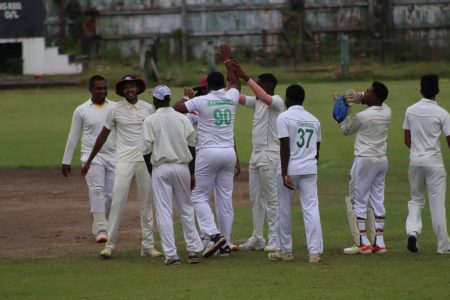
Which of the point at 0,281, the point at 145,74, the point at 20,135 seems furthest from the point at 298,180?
the point at 145,74

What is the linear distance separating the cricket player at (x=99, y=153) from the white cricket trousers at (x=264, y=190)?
2172mm

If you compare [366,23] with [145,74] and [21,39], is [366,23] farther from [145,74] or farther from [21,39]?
[21,39]

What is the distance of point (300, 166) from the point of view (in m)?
12.2

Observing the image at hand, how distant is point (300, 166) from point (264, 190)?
1.45m

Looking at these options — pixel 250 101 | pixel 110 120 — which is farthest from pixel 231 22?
pixel 110 120

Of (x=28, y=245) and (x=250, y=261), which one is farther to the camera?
(x=28, y=245)

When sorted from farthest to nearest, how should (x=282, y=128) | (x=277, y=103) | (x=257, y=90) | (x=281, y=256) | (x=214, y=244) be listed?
(x=277, y=103) < (x=257, y=90) < (x=214, y=244) < (x=281, y=256) < (x=282, y=128)

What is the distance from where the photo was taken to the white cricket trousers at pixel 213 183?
12797mm

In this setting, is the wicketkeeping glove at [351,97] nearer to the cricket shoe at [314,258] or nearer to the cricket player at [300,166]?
the cricket player at [300,166]

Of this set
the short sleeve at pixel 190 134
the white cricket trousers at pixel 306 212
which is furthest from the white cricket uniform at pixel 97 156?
the white cricket trousers at pixel 306 212

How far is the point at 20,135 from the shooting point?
29.0m

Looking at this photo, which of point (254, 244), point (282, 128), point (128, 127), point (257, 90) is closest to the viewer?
point (282, 128)

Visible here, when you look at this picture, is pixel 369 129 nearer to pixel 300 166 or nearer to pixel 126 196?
pixel 300 166

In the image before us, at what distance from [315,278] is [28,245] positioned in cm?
468
